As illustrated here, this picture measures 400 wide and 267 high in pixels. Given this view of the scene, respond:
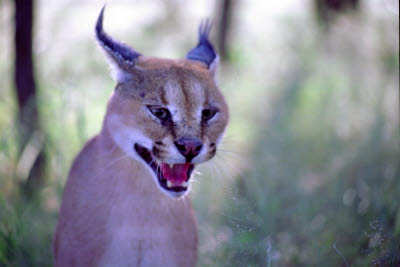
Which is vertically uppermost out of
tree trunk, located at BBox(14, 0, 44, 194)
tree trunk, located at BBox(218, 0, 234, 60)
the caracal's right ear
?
the caracal's right ear

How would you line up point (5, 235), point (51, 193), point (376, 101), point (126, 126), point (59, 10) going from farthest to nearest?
point (59, 10), point (376, 101), point (51, 193), point (5, 235), point (126, 126)

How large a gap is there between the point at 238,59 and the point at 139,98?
6.74m

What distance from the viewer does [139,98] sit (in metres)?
2.50

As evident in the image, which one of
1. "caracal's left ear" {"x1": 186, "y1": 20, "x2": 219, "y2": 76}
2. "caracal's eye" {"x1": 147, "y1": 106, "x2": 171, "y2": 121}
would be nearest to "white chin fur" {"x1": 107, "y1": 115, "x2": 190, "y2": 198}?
"caracal's eye" {"x1": 147, "y1": 106, "x2": 171, "y2": 121}

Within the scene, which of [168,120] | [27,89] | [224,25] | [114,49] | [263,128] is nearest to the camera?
[168,120]

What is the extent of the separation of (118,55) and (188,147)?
30.3 inches

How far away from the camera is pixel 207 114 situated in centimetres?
257

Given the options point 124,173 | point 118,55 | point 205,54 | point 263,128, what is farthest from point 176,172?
point 263,128

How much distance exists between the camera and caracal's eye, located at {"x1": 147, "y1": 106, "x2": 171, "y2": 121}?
242 cm

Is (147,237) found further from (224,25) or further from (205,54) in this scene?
(224,25)

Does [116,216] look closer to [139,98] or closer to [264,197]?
[139,98]

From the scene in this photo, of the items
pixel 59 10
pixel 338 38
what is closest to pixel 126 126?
pixel 338 38

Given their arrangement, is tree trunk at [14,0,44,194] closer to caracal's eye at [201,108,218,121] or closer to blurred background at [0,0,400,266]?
blurred background at [0,0,400,266]

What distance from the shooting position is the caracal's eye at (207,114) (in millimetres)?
2531
